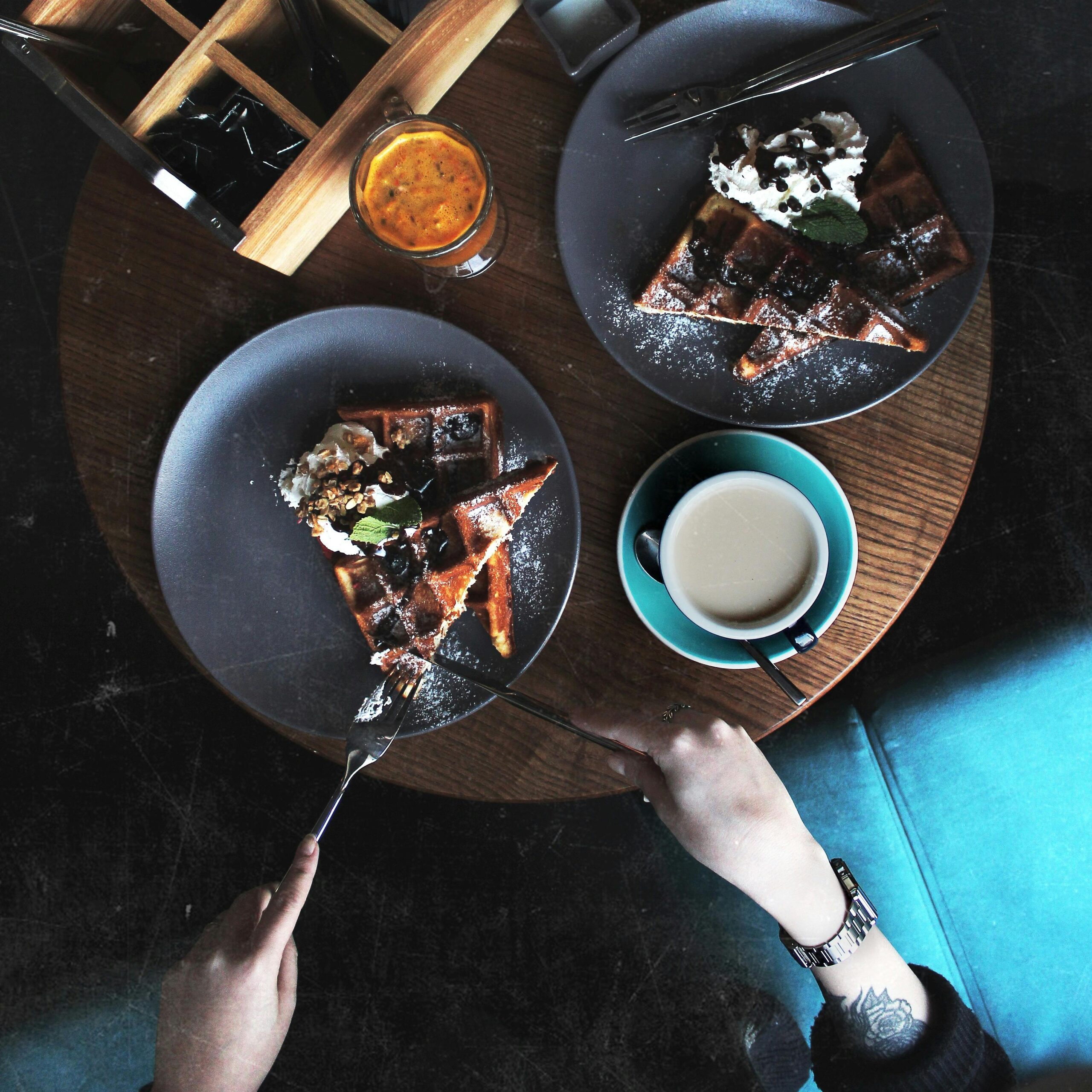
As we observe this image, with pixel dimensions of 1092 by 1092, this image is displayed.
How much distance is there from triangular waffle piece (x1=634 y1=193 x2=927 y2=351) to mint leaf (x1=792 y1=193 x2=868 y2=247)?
4 centimetres

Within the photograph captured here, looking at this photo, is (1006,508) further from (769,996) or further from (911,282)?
(769,996)

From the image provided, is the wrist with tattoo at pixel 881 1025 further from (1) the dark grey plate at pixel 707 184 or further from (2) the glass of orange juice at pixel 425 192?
(2) the glass of orange juice at pixel 425 192

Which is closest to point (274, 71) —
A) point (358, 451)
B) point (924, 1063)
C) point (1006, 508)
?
point (358, 451)

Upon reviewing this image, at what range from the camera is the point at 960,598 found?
2.09 m

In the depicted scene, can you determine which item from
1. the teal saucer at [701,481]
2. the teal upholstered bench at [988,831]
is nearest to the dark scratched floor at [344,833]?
the teal upholstered bench at [988,831]

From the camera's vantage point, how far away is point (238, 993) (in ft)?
4.43

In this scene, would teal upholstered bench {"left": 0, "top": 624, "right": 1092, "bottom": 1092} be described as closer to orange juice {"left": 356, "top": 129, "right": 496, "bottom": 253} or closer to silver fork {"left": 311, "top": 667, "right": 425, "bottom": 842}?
silver fork {"left": 311, "top": 667, "right": 425, "bottom": 842}

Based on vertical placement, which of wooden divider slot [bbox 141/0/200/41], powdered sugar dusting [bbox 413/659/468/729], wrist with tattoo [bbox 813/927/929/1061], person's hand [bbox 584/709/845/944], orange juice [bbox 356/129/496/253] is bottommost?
wrist with tattoo [bbox 813/927/929/1061]

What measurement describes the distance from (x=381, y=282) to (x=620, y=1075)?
200 cm

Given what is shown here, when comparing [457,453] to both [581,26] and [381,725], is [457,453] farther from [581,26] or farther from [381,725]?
[581,26]

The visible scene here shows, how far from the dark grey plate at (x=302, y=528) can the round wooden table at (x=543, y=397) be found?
9cm

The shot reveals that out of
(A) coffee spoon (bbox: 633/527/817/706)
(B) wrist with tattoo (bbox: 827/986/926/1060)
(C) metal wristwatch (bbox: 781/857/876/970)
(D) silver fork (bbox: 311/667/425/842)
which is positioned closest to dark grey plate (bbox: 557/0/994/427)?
(A) coffee spoon (bbox: 633/527/817/706)

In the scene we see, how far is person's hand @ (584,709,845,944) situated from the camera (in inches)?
54.8

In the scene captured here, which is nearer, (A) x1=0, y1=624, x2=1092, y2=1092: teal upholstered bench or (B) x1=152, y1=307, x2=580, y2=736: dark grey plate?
(B) x1=152, y1=307, x2=580, y2=736: dark grey plate
